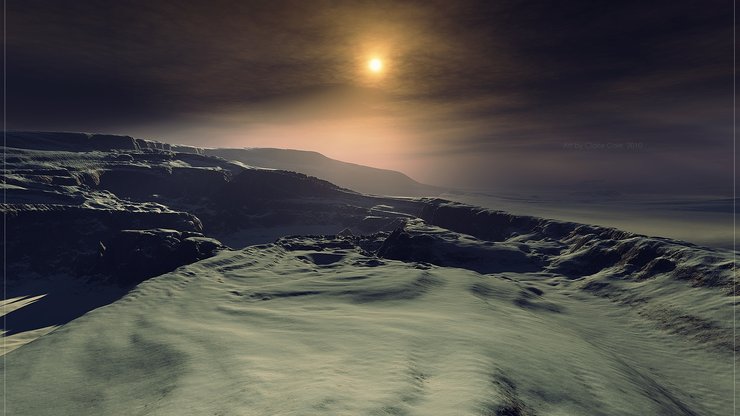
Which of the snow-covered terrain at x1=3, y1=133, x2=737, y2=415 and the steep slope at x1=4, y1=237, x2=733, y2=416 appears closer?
the steep slope at x1=4, y1=237, x2=733, y2=416

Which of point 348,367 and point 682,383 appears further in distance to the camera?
point 682,383

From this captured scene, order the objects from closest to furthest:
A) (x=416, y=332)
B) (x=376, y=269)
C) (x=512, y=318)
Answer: (x=416, y=332)
(x=512, y=318)
(x=376, y=269)

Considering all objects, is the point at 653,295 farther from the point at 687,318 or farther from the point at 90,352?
the point at 90,352

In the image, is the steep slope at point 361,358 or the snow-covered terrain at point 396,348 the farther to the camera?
the snow-covered terrain at point 396,348

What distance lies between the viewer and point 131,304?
385ft

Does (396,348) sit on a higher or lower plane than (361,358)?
higher

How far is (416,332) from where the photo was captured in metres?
73.9

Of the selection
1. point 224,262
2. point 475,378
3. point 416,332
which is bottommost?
point 224,262

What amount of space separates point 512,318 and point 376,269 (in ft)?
258

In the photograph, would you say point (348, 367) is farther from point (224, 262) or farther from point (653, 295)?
point (224, 262)

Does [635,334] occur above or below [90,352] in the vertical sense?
above

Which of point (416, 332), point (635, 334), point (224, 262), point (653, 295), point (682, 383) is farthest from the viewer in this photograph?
point (224, 262)

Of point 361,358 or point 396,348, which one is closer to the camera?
point 361,358

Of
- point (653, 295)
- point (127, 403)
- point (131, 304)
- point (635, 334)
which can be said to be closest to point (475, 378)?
→ point (127, 403)
